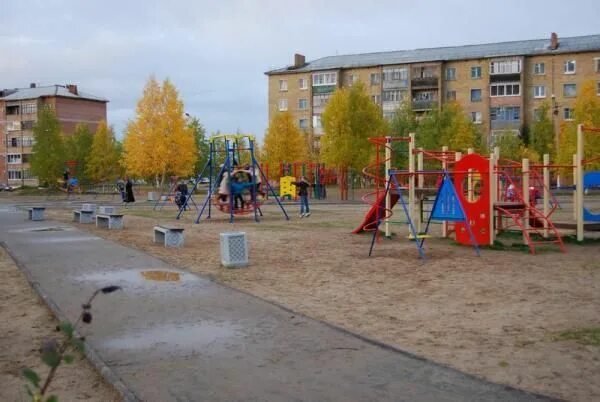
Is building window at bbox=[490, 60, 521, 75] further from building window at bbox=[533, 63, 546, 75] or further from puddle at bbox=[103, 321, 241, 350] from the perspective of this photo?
puddle at bbox=[103, 321, 241, 350]

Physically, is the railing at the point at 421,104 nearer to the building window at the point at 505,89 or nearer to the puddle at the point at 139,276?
the building window at the point at 505,89

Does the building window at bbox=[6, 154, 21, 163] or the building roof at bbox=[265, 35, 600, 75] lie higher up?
the building roof at bbox=[265, 35, 600, 75]

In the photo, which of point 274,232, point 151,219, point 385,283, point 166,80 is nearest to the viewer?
point 385,283

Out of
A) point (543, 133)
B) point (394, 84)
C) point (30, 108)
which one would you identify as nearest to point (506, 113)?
point (543, 133)

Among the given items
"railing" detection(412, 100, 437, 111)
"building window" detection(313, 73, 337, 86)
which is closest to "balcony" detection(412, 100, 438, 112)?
"railing" detection(412, 100, 437, 111)

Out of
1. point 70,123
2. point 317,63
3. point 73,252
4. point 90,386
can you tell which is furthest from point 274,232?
point 70,123

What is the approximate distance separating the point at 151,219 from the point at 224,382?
2088 centimetres

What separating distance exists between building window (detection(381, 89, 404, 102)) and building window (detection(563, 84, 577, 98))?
53.3ft

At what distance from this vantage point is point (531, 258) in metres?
12.6

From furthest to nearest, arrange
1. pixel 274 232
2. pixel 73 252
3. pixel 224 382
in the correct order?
1. pixel 274 232
2. pixel 73 252
3. pixel 224 382

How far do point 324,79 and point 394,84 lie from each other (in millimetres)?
8315

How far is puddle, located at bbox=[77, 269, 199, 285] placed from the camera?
10.1 meters

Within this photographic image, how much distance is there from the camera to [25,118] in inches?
3858

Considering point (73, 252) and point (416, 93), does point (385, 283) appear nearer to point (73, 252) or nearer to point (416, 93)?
point (73, 252)
